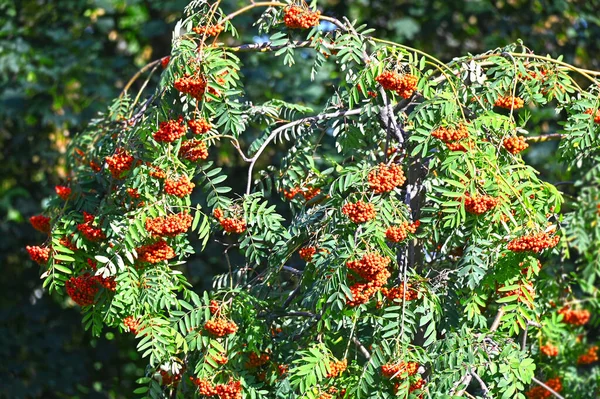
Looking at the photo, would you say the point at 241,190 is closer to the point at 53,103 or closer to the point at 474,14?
the point at 53,103

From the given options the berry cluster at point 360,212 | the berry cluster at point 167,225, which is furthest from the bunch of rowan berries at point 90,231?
the berry cluster at point 360,212

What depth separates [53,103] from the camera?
581 cm

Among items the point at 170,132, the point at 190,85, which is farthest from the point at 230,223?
the point at 190,85

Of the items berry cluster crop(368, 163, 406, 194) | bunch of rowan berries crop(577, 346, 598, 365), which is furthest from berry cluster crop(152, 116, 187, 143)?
bunch of rowan berries crop(577, 346, 598, 365)

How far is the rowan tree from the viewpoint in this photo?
8.04 feet

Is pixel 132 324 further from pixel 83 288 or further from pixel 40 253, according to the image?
pixel 40 253

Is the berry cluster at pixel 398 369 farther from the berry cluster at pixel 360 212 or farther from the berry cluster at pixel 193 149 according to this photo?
the berry cluster at pixel 193 149

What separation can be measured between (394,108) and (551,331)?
116 centimetres

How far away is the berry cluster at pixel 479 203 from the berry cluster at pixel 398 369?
0.46 meters

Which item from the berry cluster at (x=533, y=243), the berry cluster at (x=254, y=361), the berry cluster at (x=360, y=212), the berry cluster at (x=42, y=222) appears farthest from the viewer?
the berry cluster at (x=42, y=222)

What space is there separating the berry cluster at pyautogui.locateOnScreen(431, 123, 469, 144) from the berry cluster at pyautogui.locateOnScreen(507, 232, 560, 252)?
33 cm

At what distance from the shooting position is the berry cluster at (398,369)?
241cm

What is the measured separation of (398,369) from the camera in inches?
95.2

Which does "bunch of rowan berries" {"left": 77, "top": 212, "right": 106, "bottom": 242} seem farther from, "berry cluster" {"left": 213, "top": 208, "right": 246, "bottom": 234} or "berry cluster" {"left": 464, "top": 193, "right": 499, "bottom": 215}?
"berry cluster" {"left": 464, "top": 193, "right": 499, "bottom": 215}
